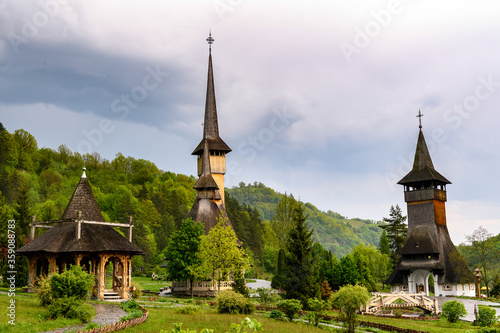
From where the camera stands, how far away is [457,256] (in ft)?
182

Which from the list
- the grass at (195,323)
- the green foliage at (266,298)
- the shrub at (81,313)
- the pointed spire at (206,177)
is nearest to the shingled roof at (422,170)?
the pointed spire at (206,177)

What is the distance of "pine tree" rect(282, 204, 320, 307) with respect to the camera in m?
34.4

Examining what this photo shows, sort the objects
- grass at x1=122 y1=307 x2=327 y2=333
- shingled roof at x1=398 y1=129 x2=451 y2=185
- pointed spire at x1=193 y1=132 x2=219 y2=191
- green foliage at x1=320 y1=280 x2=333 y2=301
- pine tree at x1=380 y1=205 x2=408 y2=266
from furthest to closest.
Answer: pine tree at x1=380 y1=205 x2=408 y2=266, shingled roof at x1=398 y1=129 x2=451 y2=185, pointed spire at x1=193 y1=132 x2=219 y2=191, green foliage at x1=320 y1=280 x2=333 y2=301, grass at x1=122 y1=307 x2=327 y2=333

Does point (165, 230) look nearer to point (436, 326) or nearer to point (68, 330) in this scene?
point (436, 326)

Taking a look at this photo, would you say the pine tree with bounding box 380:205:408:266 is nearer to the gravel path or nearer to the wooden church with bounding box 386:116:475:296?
the wooden church with bounding box 386:116:475:296

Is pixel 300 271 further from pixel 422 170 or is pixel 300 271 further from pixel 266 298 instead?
pixel 422 170

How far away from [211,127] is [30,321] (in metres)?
40.3

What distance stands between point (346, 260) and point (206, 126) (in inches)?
916

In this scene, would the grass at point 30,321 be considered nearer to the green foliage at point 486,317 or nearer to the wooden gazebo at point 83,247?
the wooden gazebo at point 83,247

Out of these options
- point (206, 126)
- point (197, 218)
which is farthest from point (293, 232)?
point (206, 126)

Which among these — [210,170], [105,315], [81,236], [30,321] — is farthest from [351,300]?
[210,170]

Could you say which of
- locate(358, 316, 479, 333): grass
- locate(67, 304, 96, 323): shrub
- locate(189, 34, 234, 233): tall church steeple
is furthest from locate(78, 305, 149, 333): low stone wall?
locate(189, 34, 234, 233): tall church steeple

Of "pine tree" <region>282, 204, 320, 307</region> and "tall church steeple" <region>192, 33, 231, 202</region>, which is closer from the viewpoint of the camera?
"pine tree" <region>282, 204, 320, 307</region>

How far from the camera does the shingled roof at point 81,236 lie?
30.0 meters
